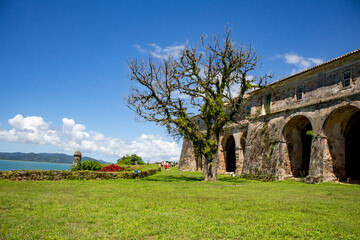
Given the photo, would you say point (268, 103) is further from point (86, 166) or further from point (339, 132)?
point (86, 166)

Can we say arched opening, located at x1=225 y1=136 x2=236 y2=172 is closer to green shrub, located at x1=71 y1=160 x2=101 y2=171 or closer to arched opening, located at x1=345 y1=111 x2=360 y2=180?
arched opening, located at x1=345 y1=111 x2=360 y2=180

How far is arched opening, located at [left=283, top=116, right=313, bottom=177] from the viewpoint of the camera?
73.7 feet

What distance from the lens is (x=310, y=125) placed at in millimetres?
23062

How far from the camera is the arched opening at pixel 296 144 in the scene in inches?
884

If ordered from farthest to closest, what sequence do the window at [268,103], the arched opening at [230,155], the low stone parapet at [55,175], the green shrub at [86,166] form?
the arched opening at [230,155]
the window at [268,103]
the green shrub at [86,166]
the low stone parapet at [55,175]

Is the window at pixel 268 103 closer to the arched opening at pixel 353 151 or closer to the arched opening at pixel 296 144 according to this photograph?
the arched opening at pixel 296 144

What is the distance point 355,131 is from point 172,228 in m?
21.9

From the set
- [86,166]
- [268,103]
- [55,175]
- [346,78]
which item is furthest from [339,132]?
[55,175]

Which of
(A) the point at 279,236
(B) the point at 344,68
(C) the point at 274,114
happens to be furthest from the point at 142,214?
(C) the point at 274,114

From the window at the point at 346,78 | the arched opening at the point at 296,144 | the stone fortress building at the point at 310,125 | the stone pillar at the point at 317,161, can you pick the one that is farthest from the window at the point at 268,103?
the window at the point at 346,78

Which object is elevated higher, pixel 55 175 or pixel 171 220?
pixel 171 220

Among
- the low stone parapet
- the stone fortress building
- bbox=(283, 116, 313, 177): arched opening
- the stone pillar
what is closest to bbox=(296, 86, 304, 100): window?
the stone fortress building

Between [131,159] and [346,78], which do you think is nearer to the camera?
[346,78]

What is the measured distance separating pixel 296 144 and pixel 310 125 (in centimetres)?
211
